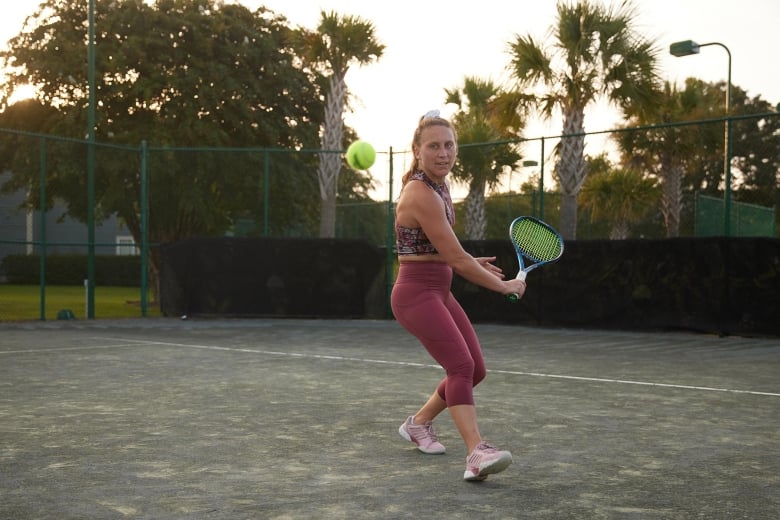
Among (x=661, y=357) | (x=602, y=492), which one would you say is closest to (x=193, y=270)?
(x=661, y=357)

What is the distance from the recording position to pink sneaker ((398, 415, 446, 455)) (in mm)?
5133

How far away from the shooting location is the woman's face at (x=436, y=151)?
4.62 meters

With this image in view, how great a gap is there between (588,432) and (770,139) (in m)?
40.9

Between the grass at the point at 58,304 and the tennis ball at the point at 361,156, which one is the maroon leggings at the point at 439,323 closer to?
the tennis ball at the point at 361,156

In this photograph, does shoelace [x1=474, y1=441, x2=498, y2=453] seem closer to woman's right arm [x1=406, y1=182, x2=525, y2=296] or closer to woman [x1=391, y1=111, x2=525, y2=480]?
woman [x1=391, y1=111, x2=525, y2=480]

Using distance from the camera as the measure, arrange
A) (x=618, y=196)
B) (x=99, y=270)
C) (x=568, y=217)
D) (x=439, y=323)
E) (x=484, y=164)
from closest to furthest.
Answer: (x=439, y=323) → (x=568, y=217) → (x=484, y=164) → (x=618, y=196) → (x=99, y=270)

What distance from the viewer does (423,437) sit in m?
5.17

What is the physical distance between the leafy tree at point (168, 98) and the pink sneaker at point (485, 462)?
17.1 metres

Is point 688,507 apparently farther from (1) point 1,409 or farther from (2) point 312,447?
(1) point 1,409

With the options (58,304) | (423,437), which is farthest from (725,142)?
(58,304)

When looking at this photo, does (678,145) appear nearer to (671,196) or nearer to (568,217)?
(671,196)

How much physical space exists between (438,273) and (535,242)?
25.1 inches

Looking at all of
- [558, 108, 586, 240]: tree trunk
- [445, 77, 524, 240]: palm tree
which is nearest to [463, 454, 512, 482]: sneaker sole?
[558, 108, 586, 240]: tree trunk

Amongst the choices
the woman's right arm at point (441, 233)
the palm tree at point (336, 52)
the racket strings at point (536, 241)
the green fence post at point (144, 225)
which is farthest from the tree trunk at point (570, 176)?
the woman's right arm at point (441, 233)
